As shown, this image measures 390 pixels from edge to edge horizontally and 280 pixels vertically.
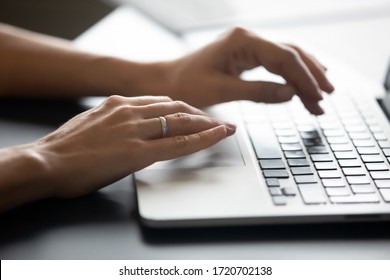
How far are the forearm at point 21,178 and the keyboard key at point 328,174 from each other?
11.6 inches

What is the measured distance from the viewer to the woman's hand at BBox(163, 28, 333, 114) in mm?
803

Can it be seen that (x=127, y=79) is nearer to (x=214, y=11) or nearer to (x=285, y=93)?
(x=285, y=93)

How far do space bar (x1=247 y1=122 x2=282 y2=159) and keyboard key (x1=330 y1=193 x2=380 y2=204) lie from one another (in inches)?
4.1

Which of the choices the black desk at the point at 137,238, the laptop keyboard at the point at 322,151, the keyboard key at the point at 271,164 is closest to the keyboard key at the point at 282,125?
the laptop keyboard at the point at 322,151

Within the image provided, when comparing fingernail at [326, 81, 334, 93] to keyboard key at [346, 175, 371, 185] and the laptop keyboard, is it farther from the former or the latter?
keyboard key at [346, 175, 371, 185]

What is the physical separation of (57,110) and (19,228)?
27cm

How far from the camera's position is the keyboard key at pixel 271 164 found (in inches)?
26.4

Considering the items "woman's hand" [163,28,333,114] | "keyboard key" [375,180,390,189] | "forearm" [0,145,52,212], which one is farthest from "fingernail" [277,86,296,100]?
"forearm" [0,145,52,212]

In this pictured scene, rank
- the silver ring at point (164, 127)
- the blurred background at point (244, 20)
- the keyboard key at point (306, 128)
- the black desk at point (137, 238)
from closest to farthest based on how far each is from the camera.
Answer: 1. the black desk at point (137, 238)
2. the silver ring at point (164, 127)
3. the keyboard key at point (306, 128)
4. the blurred background at point (244, 20)

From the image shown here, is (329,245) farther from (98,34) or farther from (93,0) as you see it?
(93,0)

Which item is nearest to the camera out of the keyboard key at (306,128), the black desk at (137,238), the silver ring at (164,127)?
the black desk at (137,238)

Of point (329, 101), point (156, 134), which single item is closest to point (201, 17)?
point (329, 101)

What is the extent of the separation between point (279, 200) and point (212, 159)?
116mm

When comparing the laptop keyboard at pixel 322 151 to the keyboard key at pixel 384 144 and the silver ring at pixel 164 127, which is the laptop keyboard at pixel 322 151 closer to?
the keyboard key at pixel 384 144
